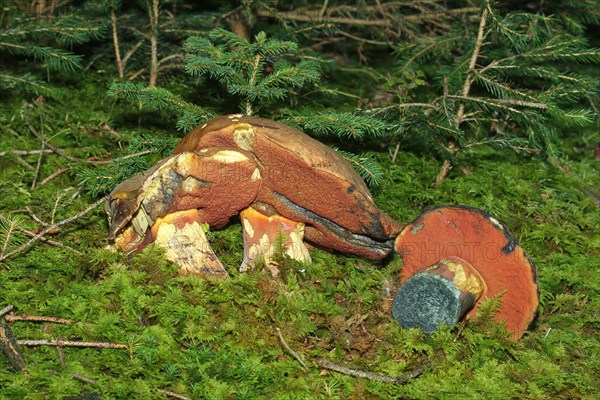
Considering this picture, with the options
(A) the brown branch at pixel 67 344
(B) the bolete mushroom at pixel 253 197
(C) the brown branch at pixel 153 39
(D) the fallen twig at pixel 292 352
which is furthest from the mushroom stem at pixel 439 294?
(C) the brown branch at pixel 153 39

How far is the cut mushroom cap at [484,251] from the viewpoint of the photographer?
331cm

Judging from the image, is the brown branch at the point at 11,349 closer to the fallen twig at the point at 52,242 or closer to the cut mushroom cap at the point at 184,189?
the cut mushroom cap at the point at 184,189

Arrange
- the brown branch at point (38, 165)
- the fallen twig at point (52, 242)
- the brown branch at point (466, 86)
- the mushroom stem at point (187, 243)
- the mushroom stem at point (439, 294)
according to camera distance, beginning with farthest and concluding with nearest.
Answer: the brown branch at point (466, 86)
the brown branch at point (38, 165)
the fallen twig at point (52, 242)
the mushroom stem at point (187, 243)
the mushroom stem at point (439, 294)

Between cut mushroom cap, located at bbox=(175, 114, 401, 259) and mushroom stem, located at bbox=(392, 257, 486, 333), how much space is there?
27 centimetres

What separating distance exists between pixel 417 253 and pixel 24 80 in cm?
284

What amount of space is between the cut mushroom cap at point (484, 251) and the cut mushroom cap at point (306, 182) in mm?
140

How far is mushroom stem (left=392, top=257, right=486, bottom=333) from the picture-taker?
11.1 feet

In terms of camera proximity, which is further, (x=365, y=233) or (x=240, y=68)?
(x=240, y=68)

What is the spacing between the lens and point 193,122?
13.3ft

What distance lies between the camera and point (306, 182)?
3.34 m

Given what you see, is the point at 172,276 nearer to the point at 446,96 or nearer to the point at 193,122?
the point at 193,122

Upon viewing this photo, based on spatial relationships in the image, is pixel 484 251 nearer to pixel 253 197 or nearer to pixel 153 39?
pixel 253 197

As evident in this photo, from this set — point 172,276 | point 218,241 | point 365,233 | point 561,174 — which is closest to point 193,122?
point 218,241

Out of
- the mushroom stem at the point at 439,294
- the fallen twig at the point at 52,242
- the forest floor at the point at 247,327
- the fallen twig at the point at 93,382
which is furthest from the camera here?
the fallen twig at the point at 52,242
